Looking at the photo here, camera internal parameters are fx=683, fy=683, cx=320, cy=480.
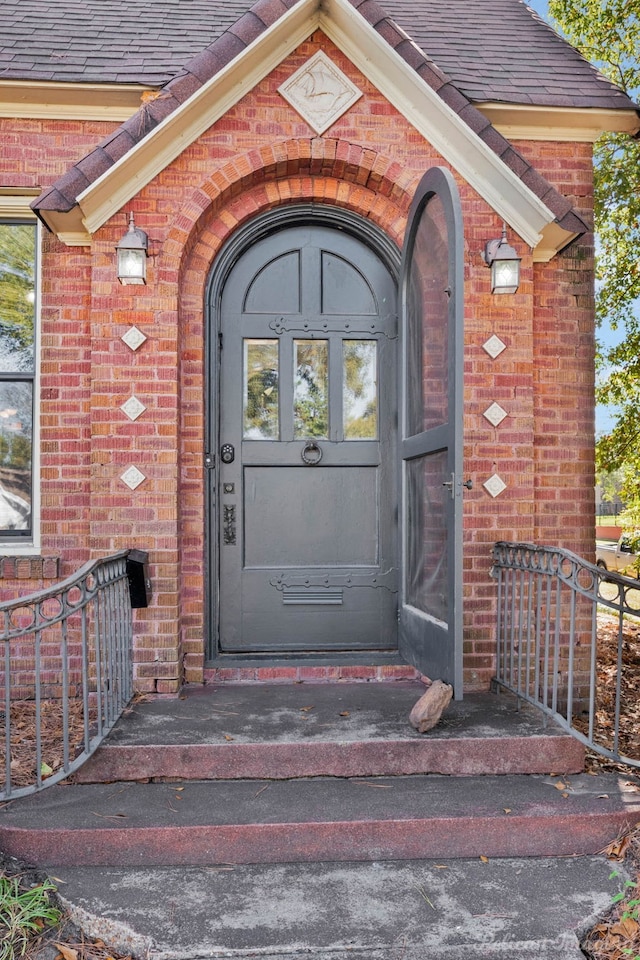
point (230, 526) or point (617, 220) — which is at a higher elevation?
point (617, 220)

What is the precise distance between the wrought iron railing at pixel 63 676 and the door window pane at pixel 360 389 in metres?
1.70

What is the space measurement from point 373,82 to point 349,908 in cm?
433

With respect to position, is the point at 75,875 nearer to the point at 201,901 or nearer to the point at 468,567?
the point at 201,901

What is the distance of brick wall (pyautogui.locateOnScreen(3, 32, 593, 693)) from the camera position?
159 inches

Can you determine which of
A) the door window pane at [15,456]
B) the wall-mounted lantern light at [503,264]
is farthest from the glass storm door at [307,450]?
the door window pane at [15,456]

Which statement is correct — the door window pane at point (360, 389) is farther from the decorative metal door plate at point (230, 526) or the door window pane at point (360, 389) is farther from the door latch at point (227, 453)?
the decorative metal door plate at point (230, 526)

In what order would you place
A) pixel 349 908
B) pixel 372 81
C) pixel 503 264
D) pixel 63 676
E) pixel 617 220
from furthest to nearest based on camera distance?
1. pixel 617 220
2. pixel 372 81
3. pixel 503 264
4. pixel 63 676
5. pixel 349 908

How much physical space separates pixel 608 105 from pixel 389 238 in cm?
165

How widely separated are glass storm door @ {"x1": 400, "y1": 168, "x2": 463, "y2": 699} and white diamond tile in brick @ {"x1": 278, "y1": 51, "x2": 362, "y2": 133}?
33.5 inches

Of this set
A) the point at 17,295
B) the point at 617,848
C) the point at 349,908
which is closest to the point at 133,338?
the point at 17,295

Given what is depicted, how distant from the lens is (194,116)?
13.2ft

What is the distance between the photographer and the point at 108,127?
4.44 m

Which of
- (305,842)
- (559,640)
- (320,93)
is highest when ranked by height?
(320,93)

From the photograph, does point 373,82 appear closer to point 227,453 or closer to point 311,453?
point 311,453
